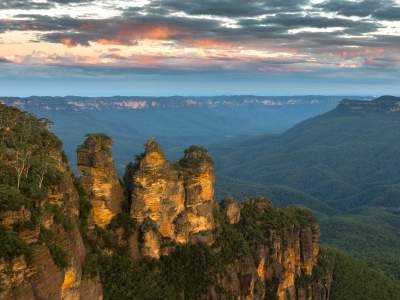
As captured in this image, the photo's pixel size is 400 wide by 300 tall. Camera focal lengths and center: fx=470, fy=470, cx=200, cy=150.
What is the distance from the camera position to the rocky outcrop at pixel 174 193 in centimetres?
5019

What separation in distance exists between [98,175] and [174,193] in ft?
32.7

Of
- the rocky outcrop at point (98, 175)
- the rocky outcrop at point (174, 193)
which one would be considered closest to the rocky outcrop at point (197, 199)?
the rocky outcrop at point (174, 193)

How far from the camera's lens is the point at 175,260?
2046 inches

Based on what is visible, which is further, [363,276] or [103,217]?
[363,276]

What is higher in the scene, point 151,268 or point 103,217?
point 103,217

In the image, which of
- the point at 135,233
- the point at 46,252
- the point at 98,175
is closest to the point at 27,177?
the point at 46,252

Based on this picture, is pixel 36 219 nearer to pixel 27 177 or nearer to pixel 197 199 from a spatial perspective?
pixel 27 177

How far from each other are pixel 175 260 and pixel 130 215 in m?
7.44

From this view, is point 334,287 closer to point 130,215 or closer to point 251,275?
point 251,275

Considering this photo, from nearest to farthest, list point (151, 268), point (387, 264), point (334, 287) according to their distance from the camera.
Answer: point (151, 268), point (334, 287), point (387, 264)

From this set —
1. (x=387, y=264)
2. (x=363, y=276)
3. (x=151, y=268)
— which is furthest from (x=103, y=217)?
(x=387, y=264)

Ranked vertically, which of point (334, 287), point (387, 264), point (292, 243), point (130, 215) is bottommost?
point (387, 264)

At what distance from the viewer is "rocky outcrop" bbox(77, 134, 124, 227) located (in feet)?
151

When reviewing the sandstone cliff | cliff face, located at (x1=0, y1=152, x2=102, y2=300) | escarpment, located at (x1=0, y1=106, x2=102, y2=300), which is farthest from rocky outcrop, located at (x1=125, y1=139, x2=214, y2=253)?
the sandstone cliff
